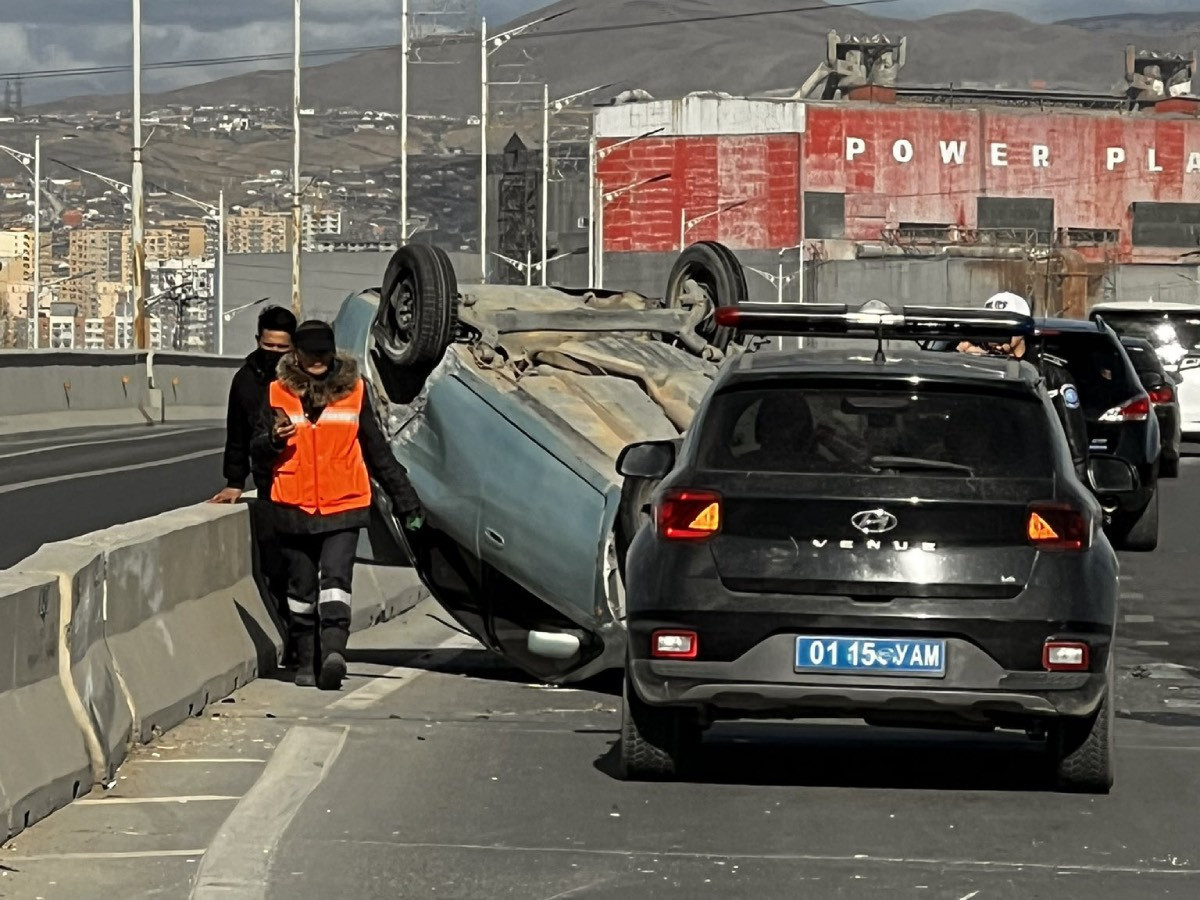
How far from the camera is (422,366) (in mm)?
13070

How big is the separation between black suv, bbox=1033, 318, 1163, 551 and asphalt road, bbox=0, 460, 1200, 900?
8.04 metres

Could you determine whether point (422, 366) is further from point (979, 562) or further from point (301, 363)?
point (979, 562)

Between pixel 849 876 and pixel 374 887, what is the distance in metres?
1.38

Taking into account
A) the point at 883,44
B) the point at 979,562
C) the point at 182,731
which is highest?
the point at 883,44

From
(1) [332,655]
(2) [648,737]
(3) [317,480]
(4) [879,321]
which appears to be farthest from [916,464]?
(3) [317,480]

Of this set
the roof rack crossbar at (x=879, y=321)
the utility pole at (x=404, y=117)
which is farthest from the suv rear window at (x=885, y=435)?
the utility pole at (x=404, y=117)

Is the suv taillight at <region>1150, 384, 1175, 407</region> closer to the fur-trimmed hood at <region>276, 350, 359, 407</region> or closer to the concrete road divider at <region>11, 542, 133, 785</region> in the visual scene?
the fur-trimmed hood at <region>276, 350, 359, 407</region>

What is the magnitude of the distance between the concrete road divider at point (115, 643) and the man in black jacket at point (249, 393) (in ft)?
1.14

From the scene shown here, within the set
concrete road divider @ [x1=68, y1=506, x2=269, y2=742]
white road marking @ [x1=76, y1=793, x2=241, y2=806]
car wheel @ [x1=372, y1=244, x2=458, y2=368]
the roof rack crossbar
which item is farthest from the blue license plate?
car wheel @ [x1=372, y1=244, x2=458, y2=368]

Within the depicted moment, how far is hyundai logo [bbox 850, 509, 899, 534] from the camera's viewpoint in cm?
869

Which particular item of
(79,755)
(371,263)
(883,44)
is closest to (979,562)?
(79,755)

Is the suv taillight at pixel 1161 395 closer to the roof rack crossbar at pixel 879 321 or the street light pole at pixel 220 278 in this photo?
the roof rack crossbar at pixel 879 321

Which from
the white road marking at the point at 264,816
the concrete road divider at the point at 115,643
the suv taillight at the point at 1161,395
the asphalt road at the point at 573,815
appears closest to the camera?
the white road marking at the point at 264,816

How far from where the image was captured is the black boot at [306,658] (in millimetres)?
11797
